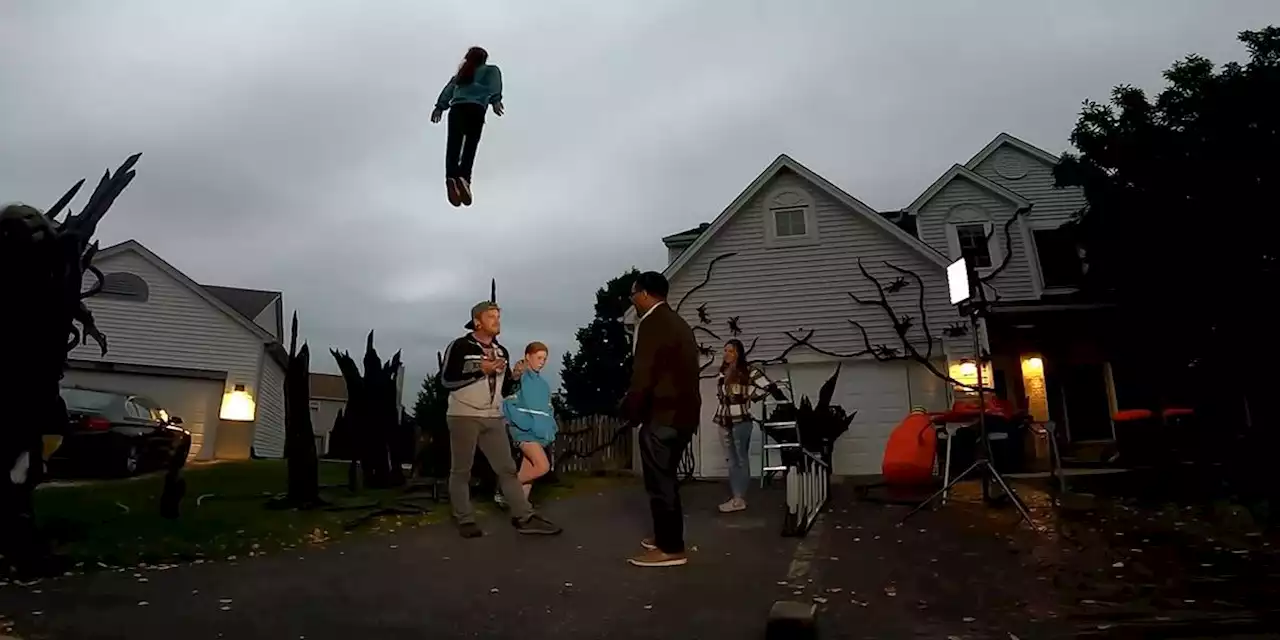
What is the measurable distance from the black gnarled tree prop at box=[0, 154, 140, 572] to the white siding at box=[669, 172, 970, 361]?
41.3ft

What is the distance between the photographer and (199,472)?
15.2m

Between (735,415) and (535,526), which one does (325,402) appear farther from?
(535,526)

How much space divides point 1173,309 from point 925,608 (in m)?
12.1

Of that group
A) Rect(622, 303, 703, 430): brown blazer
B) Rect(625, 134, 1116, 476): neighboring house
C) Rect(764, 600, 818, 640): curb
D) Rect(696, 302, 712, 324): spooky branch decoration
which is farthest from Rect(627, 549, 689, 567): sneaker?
Rect(696, 302, 712, 324): spooky branch decoration

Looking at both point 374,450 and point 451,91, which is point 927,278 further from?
point 451,91

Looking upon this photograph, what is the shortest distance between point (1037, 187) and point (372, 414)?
54.5 feet

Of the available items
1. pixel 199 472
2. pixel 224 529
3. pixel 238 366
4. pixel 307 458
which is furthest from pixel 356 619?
pixel 238 366

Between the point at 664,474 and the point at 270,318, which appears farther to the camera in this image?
the point at 270,318

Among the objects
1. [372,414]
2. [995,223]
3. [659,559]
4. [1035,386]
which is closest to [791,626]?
[659,559]

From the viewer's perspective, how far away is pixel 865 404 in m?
16.6

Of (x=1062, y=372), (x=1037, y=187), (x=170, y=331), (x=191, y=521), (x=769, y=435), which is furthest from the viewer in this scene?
(x=170, y=331)

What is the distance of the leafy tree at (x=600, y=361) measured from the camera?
4406 cm

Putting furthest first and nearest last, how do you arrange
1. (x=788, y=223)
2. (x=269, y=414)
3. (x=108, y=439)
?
(x=269, y=414), (x=788, y=223), (x=108, y=439)

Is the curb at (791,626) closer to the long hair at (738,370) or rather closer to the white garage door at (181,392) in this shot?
the long hair at (738,370)
